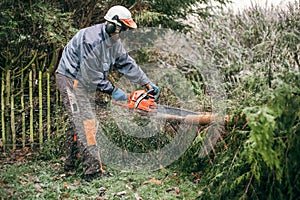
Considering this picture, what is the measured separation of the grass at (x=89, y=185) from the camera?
4395mm

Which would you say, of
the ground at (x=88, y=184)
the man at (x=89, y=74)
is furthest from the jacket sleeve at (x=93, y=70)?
the ground at (x=88, y=184)

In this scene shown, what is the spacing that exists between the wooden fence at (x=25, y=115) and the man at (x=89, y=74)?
1.24 metres

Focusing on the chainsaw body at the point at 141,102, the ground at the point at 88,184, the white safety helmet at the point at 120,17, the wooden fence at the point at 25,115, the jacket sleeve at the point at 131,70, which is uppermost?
the white safety helmet at the point at 120,17

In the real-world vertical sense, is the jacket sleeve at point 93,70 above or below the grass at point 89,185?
above

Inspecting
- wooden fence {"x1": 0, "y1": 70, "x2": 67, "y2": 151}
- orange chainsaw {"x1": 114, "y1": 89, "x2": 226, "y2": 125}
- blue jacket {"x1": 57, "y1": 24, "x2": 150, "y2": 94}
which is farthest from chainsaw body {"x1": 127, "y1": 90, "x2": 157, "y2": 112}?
wooden fence {"x1": 0, "y1": 70, "x2": 67, "y2": 151}

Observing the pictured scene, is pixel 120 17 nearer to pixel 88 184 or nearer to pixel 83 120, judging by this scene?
pixel 83 120

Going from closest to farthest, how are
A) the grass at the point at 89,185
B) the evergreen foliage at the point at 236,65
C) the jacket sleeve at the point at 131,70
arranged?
the evergreen foliage at the point at 236,65
the grass at the point at 89,185
the jacket sleeve at the point at 131,70

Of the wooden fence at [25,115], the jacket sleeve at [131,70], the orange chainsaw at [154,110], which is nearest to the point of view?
the orange chainsaw at [154,110]

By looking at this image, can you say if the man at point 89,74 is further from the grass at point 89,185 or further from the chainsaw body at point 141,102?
the grass at point 89,185

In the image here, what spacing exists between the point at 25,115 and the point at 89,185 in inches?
90.5

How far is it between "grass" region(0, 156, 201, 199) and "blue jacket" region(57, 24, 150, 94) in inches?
42.0

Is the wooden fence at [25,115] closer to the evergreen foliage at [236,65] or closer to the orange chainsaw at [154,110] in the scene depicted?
the evergreen foliage at [236,65]

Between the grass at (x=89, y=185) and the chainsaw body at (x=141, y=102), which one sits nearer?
the grass at (x=89, y=185)

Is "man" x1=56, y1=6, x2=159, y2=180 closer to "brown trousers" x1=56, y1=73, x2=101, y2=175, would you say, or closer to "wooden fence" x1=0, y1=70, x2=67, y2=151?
"brown trousers" x1=56, y1=73, x2=101, y2=175
